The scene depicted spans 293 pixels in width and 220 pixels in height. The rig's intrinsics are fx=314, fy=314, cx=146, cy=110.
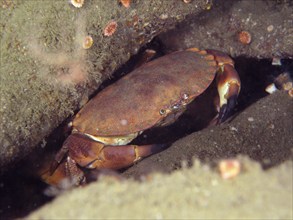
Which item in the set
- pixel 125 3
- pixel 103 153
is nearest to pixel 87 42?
pixel 125 3

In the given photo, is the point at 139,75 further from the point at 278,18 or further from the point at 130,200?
the point at 130,200

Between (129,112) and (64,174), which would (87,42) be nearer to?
(129,112)

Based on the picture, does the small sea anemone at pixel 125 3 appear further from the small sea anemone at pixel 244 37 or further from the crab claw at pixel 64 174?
the small sea anemone at pixel 244 37

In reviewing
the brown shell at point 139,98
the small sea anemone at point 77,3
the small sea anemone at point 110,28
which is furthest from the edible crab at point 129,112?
the small sea anemone at point 77,3

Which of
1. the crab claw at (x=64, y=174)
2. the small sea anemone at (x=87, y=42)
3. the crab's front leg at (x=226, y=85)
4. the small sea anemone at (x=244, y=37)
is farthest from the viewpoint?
the small sea anemone at (x=244, y=37)

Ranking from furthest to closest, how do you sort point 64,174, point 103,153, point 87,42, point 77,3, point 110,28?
point 64,174
point 103,153
point 110,28
point 87,42
point 77,3

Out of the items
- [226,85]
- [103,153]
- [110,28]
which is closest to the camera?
[110,28]

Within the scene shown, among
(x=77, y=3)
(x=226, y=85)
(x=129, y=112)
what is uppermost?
(x=77, y=3)
